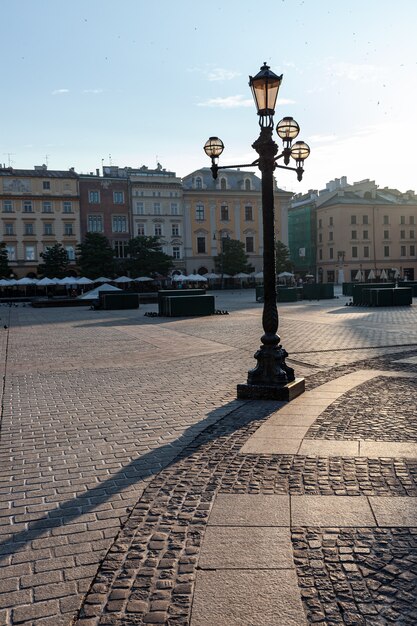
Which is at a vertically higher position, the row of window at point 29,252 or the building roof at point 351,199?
the building roof at point 351,199

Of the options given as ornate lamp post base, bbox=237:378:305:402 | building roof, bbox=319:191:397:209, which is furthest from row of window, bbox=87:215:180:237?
ornate lamp post base, bbox=237:378:305:402

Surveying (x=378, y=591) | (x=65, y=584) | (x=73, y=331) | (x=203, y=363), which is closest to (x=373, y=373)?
(x=203, y=363)

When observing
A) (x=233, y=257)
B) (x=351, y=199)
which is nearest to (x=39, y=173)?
(x=233, y=257)

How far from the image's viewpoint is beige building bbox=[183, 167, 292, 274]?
2685 inches

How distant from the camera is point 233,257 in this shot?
6438 cm

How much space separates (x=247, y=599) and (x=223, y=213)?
6790 cm

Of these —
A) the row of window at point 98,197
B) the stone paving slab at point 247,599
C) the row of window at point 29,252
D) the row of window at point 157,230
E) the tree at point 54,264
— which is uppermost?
the row of window at point 98,197

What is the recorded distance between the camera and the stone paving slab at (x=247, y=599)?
8.91 feet

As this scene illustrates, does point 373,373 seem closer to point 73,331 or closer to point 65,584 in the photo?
point 65,584

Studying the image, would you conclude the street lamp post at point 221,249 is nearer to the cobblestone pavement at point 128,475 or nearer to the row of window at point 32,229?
the row of window at point 32,229

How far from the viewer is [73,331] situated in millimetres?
18953

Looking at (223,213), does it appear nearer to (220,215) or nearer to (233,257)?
(220,215)

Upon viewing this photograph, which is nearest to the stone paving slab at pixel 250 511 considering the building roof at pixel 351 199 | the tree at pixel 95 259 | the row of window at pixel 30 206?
the tree at pixel 95 259

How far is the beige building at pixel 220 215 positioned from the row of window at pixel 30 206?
14629 mm
